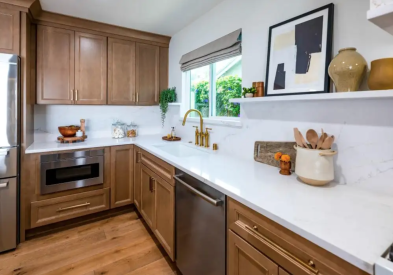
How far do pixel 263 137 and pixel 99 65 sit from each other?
2.27 m

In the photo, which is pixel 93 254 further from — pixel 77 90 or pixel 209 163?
pixel 77 90

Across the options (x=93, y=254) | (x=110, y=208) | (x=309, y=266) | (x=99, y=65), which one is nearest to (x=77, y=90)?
(x=99, y=65)

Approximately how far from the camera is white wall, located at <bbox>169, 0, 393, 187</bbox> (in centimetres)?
112

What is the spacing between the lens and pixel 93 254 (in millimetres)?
2002

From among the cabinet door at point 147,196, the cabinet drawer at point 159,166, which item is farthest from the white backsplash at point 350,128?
the cabinet door at point 147,196

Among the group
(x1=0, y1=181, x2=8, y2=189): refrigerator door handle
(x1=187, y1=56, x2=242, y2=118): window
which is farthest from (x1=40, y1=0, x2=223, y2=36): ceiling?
(x1=0, y1=181, x2=8, y2=189): refrigerator door handle

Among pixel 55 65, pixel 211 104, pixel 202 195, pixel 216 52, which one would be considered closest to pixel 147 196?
pixel 202 195

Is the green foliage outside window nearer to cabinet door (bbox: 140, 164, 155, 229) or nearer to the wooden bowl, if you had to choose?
cabinet door (bbox: 140, 164, 155, 229)

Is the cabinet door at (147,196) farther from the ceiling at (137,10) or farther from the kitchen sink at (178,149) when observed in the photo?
the ceiling at (137,10)

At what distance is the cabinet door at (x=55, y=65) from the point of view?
2455 millimetres

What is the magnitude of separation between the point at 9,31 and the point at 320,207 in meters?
2.86

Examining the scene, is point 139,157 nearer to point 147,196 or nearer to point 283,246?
point 147,196

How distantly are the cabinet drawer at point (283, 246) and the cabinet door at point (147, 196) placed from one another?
3.96ft

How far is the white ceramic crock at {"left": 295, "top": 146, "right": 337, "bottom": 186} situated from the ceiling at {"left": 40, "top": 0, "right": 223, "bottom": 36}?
1773 mm
